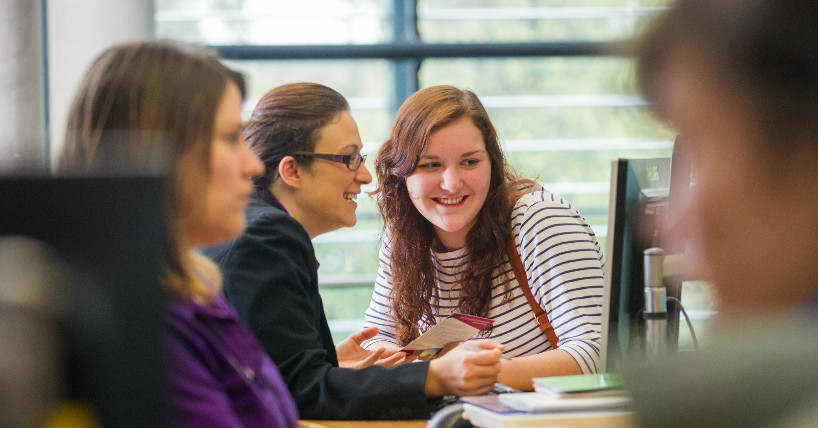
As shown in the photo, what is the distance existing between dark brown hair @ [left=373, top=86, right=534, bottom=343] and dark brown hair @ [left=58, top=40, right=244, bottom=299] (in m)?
1.27

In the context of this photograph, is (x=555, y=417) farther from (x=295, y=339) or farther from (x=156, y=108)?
(x=156, y=108)

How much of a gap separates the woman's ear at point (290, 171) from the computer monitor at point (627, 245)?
906 millimetres

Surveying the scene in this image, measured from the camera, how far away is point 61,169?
0.77 meters

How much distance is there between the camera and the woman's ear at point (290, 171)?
2035mm

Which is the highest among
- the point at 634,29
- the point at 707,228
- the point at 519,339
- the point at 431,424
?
the point at 634,29

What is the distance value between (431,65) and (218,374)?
306 cm

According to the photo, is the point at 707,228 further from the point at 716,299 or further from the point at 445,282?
the point at 445,282

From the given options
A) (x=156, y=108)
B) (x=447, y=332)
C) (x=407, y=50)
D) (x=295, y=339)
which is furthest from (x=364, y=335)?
(x=407, y=50)

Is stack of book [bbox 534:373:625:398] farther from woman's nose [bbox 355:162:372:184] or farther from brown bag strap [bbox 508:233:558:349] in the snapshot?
woman's nose [bbox 355:162:372:184]

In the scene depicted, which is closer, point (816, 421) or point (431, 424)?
point (816, 421)

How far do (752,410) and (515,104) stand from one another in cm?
348

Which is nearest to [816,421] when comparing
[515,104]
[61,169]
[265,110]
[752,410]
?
[752,410]

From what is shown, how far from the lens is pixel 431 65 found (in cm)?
401

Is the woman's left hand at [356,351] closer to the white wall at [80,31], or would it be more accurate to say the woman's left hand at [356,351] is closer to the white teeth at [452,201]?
the white teeth at [452,201]
